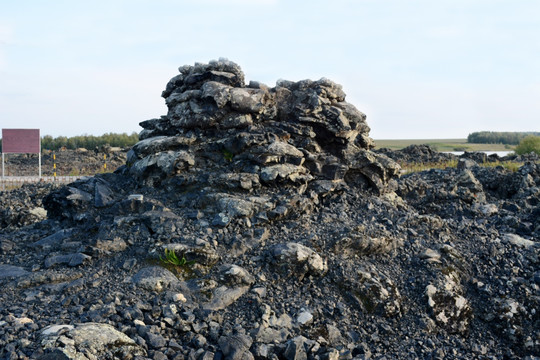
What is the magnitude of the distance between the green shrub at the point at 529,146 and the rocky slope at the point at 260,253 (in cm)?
2700

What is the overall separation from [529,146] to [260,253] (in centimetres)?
3533

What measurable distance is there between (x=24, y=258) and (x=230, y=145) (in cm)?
457

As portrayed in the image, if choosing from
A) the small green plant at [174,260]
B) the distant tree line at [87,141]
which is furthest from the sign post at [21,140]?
the distant tree line at [87,141]

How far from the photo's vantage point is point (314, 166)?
1054cm

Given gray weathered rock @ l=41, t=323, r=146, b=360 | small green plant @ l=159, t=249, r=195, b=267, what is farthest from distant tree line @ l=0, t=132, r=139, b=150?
gray weathered rock @ l=41, t=323, r=146, b=360

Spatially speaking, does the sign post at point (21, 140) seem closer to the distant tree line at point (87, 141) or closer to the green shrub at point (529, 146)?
the distant tree line at point (87, 141)

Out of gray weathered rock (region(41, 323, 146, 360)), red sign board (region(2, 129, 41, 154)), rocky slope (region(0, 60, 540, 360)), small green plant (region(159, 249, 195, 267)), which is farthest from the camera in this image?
red sign board (region(2, 129, 41, 154))

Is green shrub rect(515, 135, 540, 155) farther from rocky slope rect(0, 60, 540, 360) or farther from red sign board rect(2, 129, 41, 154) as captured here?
red sign board rect(2, 129, 41, 154)

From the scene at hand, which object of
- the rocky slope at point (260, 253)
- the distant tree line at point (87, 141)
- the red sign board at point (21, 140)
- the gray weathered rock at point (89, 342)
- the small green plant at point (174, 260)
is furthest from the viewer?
the distant tree line at point (87, 141)

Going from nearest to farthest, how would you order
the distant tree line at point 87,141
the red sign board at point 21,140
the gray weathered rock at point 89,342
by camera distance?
the gray weathered rock at point 89,342 < the red sign board at point 21,140 < the distant tree line at point 87,141

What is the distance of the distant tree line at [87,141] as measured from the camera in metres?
47.3

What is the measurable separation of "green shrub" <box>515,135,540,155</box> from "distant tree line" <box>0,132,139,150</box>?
36158 mm

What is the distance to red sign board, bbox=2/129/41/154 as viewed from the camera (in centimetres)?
2336

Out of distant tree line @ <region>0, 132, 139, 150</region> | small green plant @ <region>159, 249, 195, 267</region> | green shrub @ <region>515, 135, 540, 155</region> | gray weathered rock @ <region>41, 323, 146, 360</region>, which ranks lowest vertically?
gray weathered rock @ <region>41, 323, 146, 360</region>
